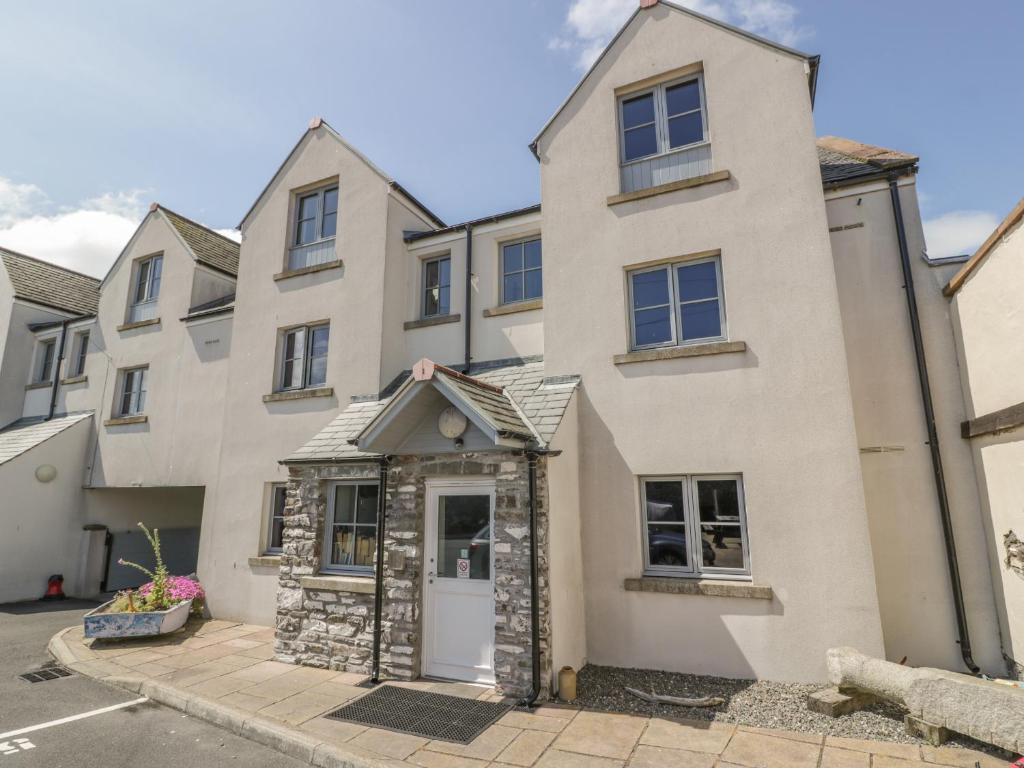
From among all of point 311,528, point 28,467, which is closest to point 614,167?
point 311,528

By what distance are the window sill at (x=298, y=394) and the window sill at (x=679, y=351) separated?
19.0ft

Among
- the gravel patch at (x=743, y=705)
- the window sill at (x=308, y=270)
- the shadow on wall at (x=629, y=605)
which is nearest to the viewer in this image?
the gravel patch at (x=743, y=705)

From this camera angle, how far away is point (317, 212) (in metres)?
12.3

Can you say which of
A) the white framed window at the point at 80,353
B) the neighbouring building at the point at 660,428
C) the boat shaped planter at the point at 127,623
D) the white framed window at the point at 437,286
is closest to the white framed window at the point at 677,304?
the neighbouring building at the point at 660,428

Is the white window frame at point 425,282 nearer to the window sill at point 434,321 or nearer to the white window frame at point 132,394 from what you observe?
the window sill at point 434,321

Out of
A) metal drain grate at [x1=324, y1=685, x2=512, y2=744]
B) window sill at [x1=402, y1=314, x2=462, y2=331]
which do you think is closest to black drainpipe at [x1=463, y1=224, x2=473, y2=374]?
window sill at [x1=402, y1=314, x2=462, y2=331]

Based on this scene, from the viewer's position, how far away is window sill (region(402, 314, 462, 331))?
1073 cm

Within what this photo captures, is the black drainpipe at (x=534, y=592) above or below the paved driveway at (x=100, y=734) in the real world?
above

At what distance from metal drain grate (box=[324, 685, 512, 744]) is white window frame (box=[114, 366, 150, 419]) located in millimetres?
11382

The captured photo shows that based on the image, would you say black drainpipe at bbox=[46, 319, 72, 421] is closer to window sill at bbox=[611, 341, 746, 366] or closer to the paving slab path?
the paving slab path

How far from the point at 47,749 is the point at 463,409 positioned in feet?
18.6

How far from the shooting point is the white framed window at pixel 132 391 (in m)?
14.7

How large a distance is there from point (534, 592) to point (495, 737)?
5.14 feet

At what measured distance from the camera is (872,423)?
25.8 ft
